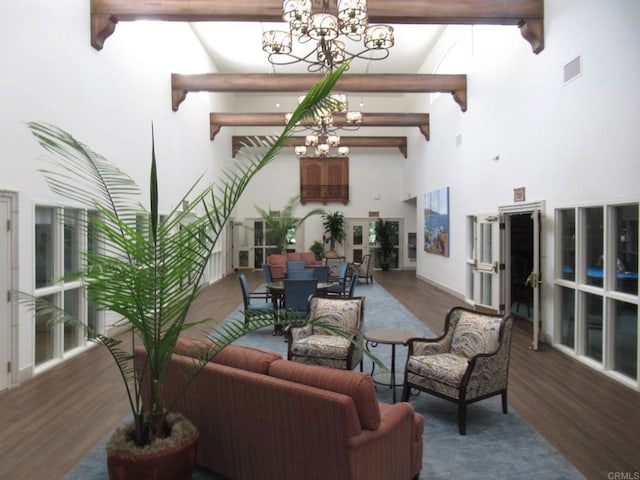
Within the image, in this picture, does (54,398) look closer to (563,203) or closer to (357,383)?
(357,383)

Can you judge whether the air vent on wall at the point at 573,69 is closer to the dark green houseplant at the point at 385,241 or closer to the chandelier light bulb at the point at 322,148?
the chandelier light bulb at the point at 322,148

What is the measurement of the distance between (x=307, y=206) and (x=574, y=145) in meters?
11.9

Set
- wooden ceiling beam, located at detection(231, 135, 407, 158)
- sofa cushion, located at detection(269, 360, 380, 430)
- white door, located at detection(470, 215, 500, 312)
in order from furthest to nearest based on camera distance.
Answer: wooden ceiling beam, located at detection(231, 135, 407, 158) < white door, located at detection(470, 215, 500, 312) < sofa cushion, located at detection(269, 360, 380, 430)

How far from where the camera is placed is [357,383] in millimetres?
2191

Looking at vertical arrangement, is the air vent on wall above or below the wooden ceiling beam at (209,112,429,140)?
below

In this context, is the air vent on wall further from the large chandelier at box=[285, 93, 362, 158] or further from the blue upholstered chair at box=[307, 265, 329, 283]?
the blue upholstered chair at box=[307, 265, 329, 283]

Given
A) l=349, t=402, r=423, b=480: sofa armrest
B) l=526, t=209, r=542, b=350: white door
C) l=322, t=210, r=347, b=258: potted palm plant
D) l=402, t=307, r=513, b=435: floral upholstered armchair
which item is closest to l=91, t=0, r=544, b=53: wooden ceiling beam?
l=526, t=209, r=542, b=350: white door

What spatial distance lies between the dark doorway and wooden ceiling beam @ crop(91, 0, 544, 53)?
3.67 metres

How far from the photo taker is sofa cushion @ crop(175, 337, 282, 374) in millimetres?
2527

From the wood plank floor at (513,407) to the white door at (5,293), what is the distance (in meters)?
0.24

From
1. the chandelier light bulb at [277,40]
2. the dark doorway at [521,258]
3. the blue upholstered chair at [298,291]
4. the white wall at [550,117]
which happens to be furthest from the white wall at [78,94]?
the dark doorway at [521,258]

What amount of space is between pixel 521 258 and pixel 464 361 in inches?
228

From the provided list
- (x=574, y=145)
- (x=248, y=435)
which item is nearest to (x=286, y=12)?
(x=574, y=145)

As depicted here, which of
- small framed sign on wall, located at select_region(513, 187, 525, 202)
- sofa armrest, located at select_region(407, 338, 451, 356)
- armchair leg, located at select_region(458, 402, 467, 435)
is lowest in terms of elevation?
armchair leg, located at select_region(458, 402, 467, 435)
